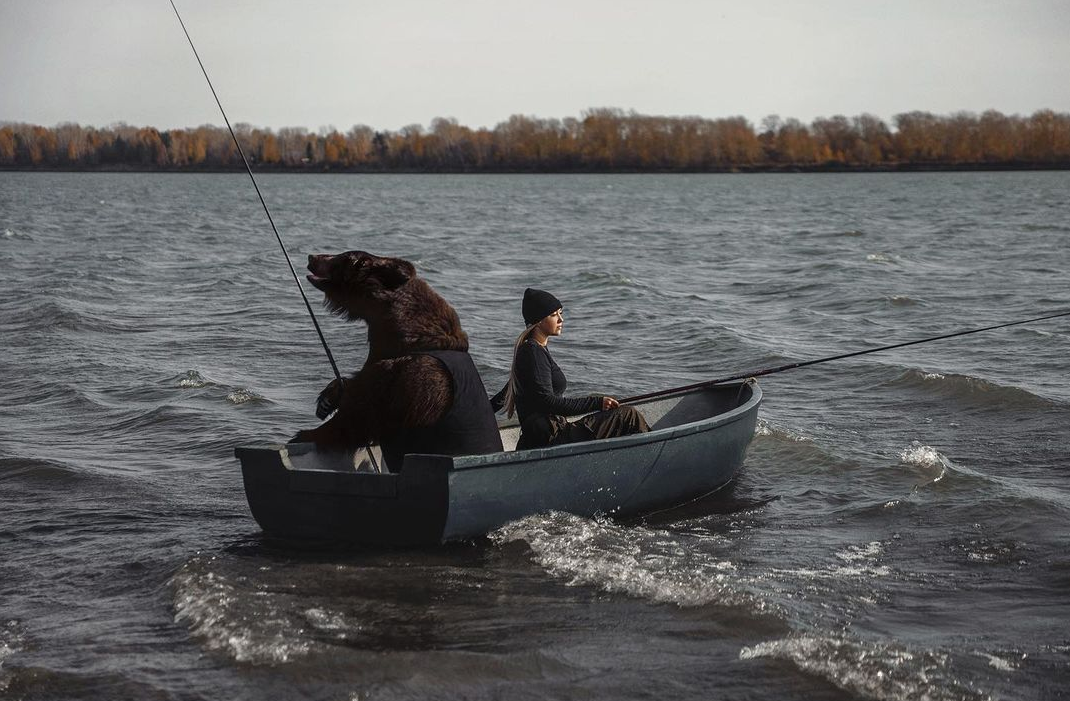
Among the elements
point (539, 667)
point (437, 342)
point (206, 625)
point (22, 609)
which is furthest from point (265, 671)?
point (437, 342)

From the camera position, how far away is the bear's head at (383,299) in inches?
261

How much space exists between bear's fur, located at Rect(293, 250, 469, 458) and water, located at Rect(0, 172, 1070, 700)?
0.83 metres

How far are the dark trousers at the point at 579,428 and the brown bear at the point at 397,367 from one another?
74cm

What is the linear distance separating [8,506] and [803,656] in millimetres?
5451

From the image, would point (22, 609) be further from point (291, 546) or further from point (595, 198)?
point (595, 198)

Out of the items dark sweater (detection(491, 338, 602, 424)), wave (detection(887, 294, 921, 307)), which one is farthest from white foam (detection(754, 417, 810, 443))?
wave (detection(887, 294, 921, 307))

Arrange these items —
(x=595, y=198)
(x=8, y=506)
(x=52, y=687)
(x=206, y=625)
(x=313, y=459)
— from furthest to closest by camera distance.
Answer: (x=595, y=198) → (x=8, y=506) → (x=313, y=459) → (x=206, y=625) → (x=52, y=687)

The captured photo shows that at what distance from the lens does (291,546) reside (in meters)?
7.10

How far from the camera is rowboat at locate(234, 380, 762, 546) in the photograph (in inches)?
264

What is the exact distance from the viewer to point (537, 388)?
7559mm

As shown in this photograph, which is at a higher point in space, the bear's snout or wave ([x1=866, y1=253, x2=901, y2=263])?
the bear's snout

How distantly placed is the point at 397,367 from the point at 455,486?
745 mm

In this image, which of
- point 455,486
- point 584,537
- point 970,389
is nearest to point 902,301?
point 970,389

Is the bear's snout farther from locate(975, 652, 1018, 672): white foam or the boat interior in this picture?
locate(975, 652, 1018, 672): white foam
